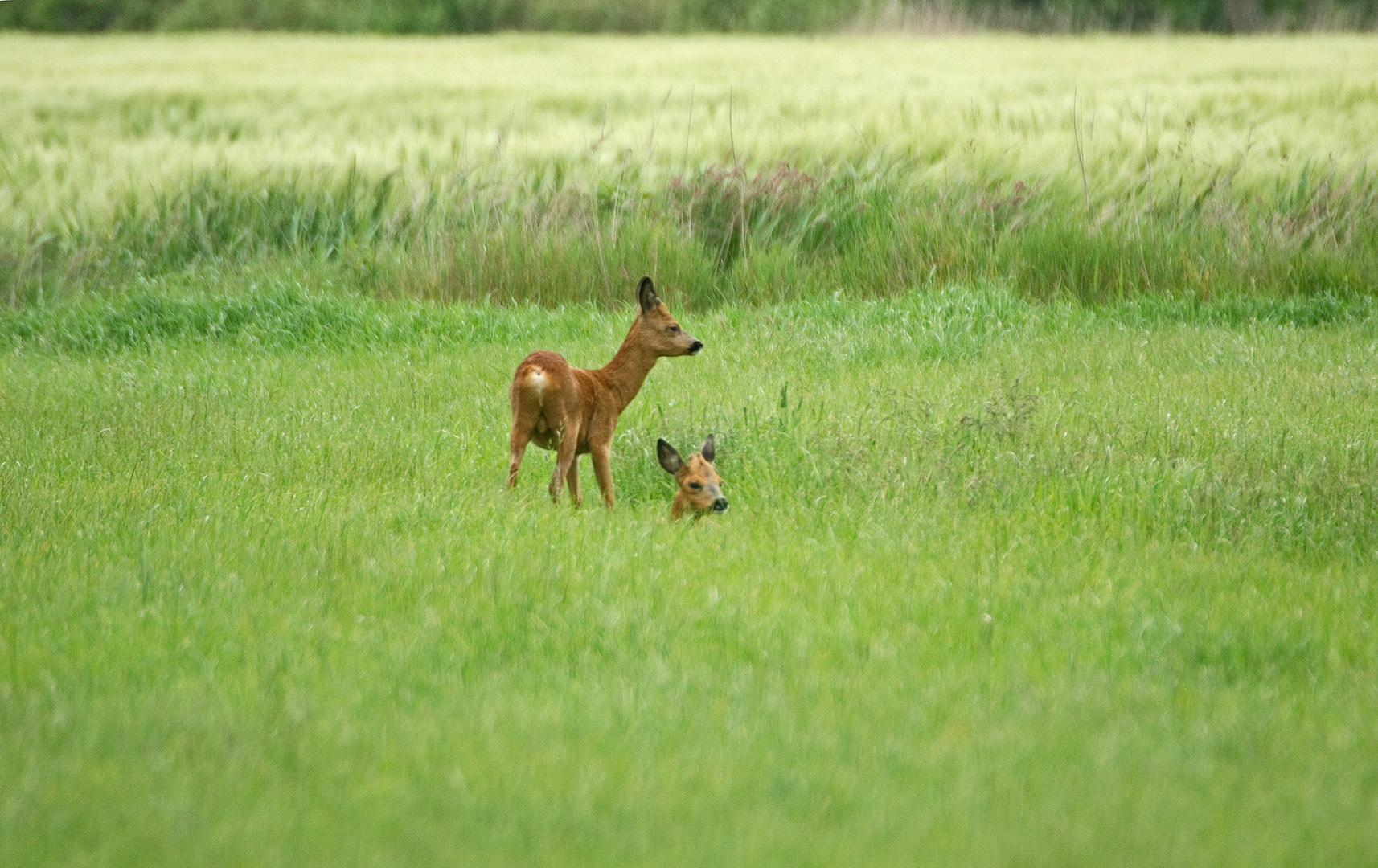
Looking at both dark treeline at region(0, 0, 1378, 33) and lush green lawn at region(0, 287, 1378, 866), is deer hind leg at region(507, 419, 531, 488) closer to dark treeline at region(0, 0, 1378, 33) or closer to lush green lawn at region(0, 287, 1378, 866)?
lush green lawn at region(0, 287, 1378, 866)

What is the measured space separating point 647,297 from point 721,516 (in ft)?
3.49

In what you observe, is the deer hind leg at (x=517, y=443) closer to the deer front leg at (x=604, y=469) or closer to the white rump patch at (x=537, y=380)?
the white rump patch at (x=537, y=380)

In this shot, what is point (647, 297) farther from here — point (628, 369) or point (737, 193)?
point (737, 193)

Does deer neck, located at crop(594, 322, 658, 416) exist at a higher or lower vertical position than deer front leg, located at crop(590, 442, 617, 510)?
higher

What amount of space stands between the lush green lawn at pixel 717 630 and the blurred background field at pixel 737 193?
3.57 m

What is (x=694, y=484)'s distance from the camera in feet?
17.8

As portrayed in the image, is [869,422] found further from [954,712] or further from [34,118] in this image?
[34,118]

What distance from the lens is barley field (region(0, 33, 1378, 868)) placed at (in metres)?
2.89

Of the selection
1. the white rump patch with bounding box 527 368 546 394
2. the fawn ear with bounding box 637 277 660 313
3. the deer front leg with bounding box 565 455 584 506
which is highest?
the fawn ear with bounding box 637 277 660 313

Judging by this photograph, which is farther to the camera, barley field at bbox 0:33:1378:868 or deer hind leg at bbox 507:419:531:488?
deer hind leg at bbox 507:419:531:488

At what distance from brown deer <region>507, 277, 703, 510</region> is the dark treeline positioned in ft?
104

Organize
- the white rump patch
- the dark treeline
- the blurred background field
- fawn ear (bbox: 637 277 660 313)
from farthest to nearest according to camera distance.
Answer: the dark treeline, the blurred background field, fawn ear (bbox: 637 277 660 313), the white rump patch

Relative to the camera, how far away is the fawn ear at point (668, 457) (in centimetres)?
539

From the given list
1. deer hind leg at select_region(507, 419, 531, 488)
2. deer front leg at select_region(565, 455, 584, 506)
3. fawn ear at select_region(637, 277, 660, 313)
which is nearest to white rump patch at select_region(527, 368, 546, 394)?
deer hind leg at select_region(507, 419, 531, 488)
